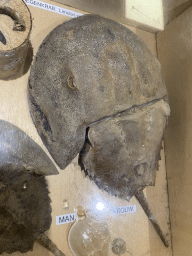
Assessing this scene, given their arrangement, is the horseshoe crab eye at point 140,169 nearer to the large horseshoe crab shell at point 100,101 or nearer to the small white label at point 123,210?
the large horseshoe crab shell at point 100,101

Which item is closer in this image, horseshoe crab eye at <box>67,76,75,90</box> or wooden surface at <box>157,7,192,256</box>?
horseshoe crab eye at <box>67,76,75,90</box>

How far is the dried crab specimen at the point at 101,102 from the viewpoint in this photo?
4.58 feet

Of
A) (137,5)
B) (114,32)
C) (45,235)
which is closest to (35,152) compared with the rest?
(45,235)

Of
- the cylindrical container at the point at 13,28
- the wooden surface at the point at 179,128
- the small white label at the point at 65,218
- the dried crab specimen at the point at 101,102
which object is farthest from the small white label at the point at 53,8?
the small white label at the point at 65,218

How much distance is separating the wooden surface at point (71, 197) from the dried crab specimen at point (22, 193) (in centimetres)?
5

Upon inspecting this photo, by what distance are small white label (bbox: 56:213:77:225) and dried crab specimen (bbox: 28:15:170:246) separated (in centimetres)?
26

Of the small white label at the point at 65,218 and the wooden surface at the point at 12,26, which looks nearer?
the wooden surface at the point at 12,26

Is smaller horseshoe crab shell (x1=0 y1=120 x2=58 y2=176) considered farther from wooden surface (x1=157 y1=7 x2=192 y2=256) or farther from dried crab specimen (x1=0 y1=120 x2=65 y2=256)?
wooden surface (x1=157 y1=7 x2=192 y2=256)

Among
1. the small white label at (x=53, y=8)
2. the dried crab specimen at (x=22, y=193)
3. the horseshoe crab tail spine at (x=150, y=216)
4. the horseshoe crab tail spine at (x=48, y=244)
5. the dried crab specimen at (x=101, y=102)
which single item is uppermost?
the small white label at (x=53, y=8)

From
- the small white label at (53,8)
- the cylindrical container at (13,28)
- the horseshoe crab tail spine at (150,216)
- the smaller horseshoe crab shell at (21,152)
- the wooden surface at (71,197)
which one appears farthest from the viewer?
the horseshoe crab tail spine at (150,216)

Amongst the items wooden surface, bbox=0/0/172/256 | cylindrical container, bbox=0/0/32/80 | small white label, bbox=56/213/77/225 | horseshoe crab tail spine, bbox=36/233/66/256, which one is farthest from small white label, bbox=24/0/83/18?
horseshoe crab tail spine, bbox=36/233/66/256

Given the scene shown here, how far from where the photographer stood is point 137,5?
1.90 meters

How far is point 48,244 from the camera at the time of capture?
1.51 m

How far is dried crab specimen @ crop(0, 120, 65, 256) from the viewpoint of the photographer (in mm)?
1374
